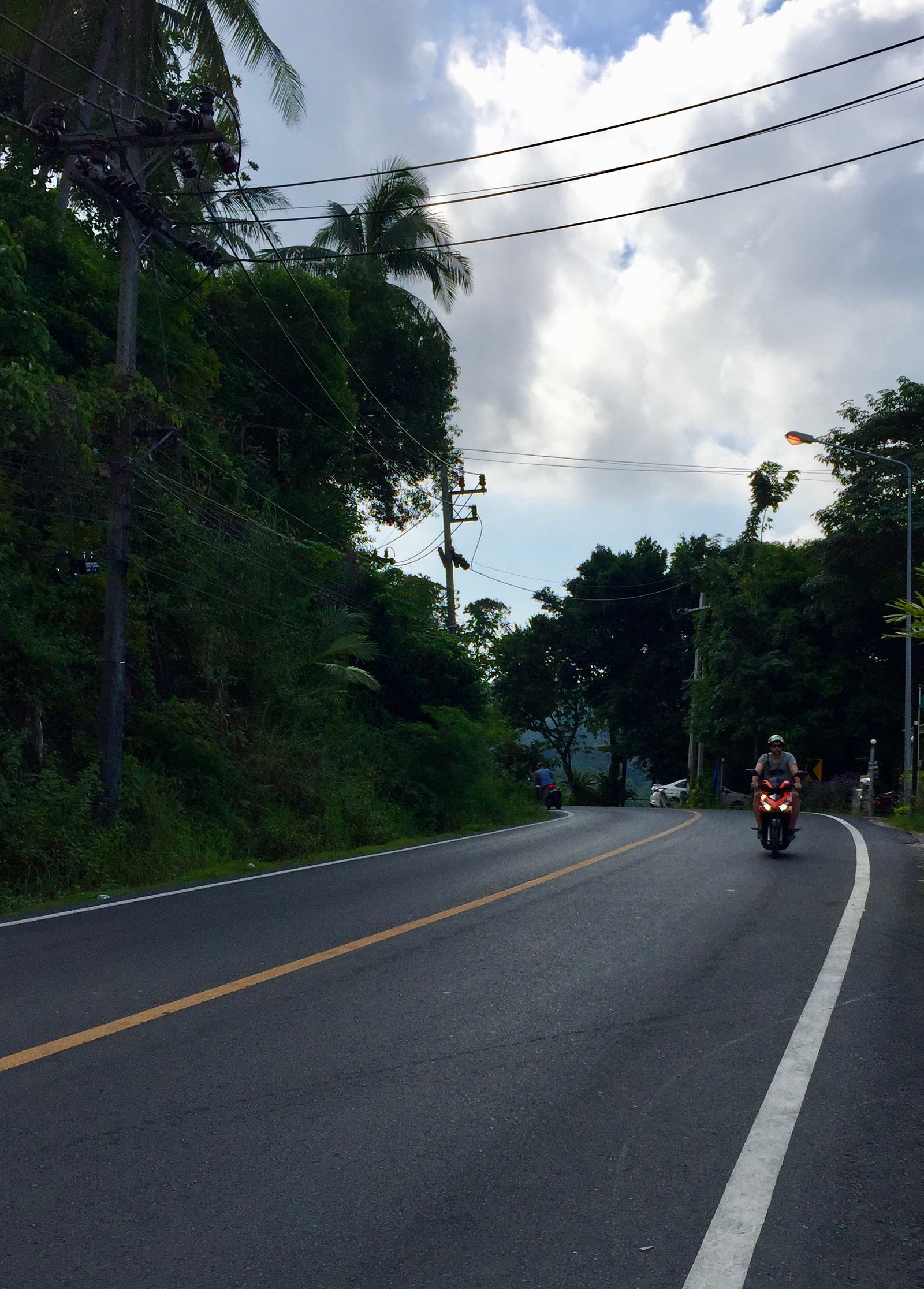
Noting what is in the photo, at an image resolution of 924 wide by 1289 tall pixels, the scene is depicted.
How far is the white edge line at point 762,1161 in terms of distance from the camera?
3420 mm

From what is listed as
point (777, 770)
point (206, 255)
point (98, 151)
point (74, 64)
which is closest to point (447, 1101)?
point (777, 770)

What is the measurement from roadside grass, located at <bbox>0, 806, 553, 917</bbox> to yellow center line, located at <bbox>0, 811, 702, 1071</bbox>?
3.71 metres

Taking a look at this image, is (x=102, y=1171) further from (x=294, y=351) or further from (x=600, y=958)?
(x=294, y=351)

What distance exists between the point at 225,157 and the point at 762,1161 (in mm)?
14492

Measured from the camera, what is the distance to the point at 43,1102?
186 inches

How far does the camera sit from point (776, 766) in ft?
50.1

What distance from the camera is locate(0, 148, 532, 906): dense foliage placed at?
14.8 meters

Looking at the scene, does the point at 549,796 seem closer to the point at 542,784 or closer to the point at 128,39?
the point at 542,784

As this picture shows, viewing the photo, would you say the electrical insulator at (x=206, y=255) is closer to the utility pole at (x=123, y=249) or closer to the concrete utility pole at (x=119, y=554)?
the utility pole at (x=123, y=249)

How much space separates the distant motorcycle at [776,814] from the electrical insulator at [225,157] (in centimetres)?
1085

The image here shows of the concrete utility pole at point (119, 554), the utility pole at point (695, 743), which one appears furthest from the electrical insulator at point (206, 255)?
the utility pole at point (695, 743)

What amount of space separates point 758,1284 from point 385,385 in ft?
111

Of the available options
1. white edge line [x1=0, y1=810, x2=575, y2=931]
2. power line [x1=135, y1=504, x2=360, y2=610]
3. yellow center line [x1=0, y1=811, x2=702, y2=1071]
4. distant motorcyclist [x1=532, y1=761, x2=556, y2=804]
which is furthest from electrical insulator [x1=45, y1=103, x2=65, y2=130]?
distant motorcyclist [x1=532, y1=761, x2=556, y2=804]

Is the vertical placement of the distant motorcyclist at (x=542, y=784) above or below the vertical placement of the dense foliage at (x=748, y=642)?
below
